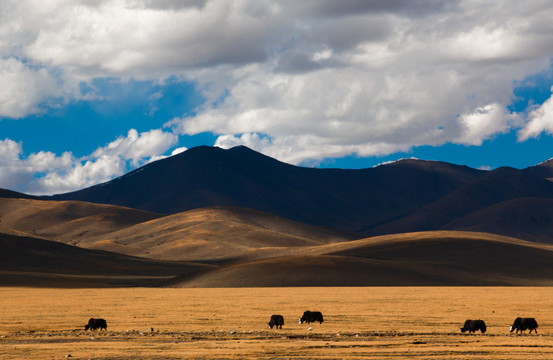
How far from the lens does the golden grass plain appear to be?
2712 cm

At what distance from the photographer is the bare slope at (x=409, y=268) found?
106 metres

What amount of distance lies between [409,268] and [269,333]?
A: 84.7 meters

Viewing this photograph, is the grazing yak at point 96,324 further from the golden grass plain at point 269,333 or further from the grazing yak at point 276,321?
the grazing yak at point 276,321

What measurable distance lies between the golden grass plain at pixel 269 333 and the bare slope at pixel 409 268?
4725 centimetres

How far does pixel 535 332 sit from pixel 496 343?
6629 mm

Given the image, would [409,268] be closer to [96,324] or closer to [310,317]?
[310,317]

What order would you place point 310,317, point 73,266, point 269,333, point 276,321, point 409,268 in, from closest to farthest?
1. point 269,333
2. point 276,321
3. point 310,317
4. point 409,268
5. point 73,266

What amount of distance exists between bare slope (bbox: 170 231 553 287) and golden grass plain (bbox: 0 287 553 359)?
47246 millimetres

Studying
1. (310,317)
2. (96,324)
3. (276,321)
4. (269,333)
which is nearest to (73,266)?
(96,324)

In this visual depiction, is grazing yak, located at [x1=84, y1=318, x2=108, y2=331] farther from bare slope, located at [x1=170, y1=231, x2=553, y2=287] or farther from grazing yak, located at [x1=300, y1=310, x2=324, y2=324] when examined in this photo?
bare slope, located at [x1=170, y1=231, x2=553, y2=287]

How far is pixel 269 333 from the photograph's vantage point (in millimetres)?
35062

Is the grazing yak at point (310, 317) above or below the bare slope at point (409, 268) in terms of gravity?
below

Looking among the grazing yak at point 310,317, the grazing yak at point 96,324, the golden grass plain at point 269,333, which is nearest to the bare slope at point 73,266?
the golden grass plain at point 269,333

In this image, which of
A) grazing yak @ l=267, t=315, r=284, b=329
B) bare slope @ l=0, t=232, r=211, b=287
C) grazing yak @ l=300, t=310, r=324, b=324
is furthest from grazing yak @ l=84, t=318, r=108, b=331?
bare slope @ l=0, t=232, r=211, b=287
